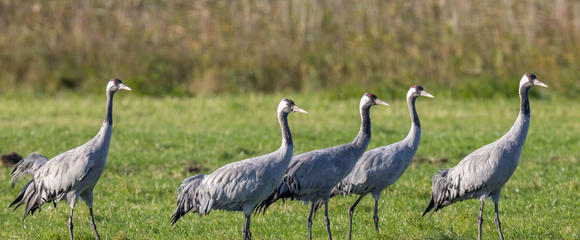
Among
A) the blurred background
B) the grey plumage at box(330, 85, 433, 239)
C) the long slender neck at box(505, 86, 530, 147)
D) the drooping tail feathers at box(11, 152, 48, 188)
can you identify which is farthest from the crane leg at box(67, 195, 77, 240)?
the blurred background

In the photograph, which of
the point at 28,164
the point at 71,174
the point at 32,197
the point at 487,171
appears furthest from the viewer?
the point at 28,164

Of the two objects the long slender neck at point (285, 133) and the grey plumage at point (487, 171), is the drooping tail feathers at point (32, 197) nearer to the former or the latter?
the long slender neck at point (285, 133)

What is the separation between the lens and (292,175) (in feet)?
23.7

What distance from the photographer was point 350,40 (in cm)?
1933

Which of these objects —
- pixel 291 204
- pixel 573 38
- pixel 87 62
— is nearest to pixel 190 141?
pixel 291 204

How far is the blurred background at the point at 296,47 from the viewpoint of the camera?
59.0ft

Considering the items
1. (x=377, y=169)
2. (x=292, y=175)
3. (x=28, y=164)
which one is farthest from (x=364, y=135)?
(x=28, y=164)

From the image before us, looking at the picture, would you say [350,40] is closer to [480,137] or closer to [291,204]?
[480,137]

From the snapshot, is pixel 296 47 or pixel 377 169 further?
pixel 296 47

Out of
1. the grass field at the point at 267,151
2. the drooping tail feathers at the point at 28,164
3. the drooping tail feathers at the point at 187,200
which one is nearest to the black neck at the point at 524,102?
the grass field at the point at 267,151

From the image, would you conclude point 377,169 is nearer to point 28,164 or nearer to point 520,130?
point 520,130

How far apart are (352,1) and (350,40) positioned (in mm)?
1675

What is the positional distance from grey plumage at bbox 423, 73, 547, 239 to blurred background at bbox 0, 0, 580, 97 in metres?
9.90

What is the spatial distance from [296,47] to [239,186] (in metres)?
12.3
